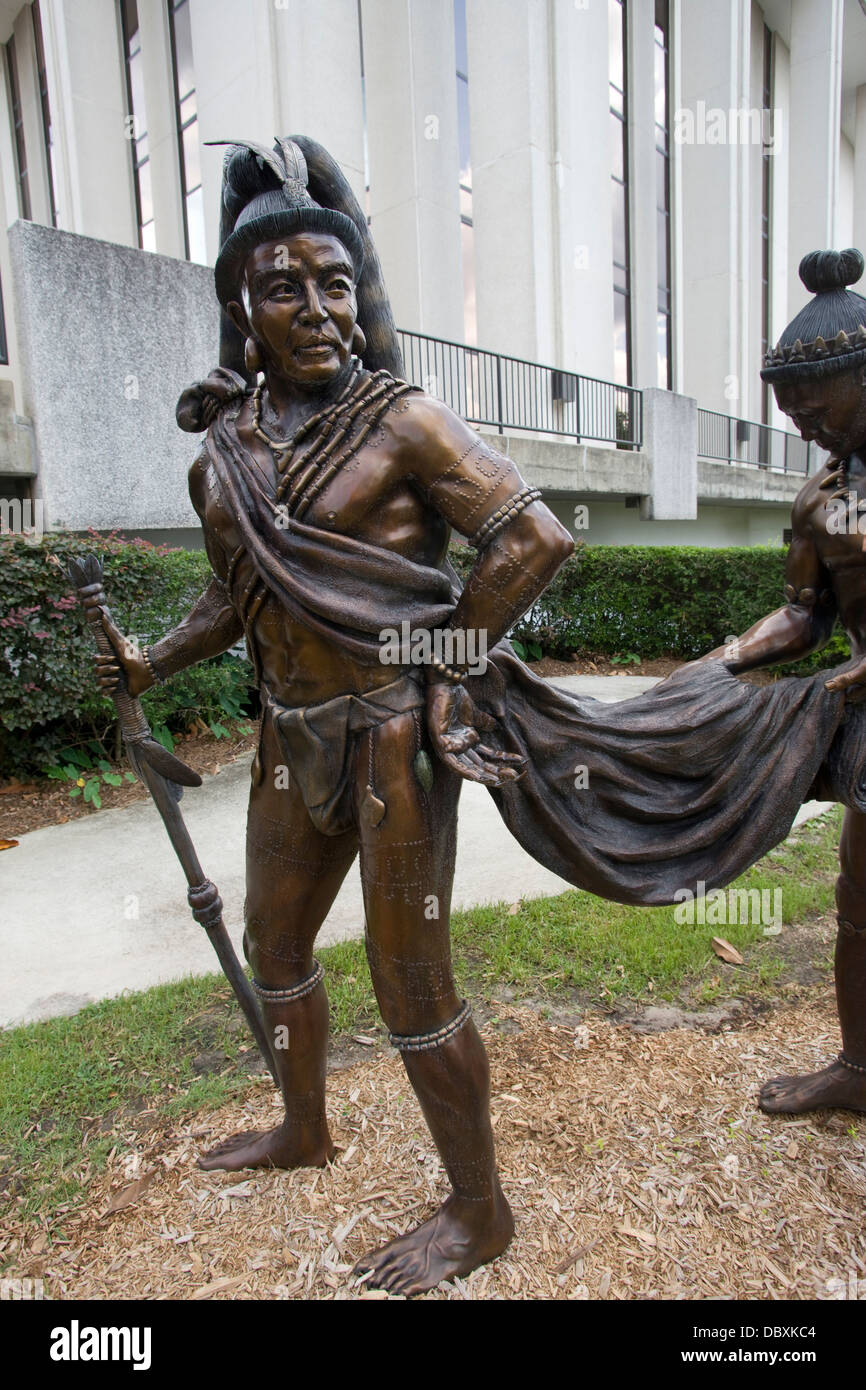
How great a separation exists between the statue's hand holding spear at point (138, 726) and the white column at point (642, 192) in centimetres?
1604

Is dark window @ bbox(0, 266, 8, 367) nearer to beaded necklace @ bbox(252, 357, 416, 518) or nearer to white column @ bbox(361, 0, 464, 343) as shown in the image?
white column @ bbox(361, 0, 464, 343)

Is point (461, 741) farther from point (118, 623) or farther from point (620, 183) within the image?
point (620, 183)

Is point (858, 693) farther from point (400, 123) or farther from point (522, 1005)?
point (400, 123)

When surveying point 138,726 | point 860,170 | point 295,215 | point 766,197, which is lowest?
point 138,726

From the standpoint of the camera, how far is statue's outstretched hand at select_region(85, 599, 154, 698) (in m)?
2.27

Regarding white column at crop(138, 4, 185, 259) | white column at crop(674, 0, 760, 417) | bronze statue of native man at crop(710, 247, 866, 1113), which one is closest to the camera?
bronze statue of native man at crop(710, 247, 866, 1113)

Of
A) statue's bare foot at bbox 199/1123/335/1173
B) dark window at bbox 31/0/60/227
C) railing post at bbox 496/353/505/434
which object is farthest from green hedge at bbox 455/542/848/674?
dark window at bbox 31/0/60/227

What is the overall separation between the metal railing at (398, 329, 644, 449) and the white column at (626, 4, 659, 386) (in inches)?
101

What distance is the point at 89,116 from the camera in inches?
496

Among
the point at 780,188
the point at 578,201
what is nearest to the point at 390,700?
the point at 578,201

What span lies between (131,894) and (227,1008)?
141 cm

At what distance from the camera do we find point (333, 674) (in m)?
1.92

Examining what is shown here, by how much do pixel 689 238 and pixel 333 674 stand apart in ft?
64.4

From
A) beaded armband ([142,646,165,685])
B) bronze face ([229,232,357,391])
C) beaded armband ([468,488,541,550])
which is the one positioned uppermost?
bronze face ([229,232,357,391])
